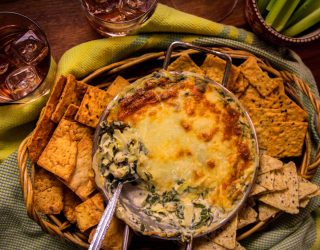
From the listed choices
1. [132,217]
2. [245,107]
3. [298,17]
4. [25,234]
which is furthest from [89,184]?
[298,17]

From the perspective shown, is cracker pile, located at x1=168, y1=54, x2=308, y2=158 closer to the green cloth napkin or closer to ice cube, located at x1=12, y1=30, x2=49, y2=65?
the green cloth napkin

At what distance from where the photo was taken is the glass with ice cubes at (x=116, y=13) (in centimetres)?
230

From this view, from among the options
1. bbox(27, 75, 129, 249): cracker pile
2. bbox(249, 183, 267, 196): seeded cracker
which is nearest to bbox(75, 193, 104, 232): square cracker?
bbox(27, 75, 129, 249): cracker pile

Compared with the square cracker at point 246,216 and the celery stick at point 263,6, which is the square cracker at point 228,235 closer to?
the square cracker at point 246,216

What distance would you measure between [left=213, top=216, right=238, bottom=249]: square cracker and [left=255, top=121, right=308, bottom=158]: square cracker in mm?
355

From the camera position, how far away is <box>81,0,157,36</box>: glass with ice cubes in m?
2.30

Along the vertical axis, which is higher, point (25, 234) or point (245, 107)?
point (245, 107)

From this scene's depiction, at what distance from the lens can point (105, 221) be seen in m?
1.96

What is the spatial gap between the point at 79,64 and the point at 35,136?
0.38 m

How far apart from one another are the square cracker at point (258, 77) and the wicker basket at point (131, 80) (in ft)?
0.23

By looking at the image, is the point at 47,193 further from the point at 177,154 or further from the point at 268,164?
the point at 268,164

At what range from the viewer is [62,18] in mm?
2459

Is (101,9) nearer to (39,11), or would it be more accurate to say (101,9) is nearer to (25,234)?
(39,11)

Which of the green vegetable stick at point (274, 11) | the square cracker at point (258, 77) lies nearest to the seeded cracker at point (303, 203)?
the square cracker at point (258, 77)
